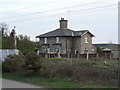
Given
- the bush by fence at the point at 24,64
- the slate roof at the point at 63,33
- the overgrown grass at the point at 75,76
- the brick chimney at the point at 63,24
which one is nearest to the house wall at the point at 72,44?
the slate roof at the point at 63,33

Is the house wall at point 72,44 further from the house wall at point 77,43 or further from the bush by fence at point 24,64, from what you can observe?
the bush by fence at point 24,64

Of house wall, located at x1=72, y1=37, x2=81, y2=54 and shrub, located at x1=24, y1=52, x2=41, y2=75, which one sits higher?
house wall, located at x1=72, y1=37, x2=81, y2=54

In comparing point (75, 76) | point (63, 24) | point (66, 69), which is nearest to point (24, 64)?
point (66, 69)

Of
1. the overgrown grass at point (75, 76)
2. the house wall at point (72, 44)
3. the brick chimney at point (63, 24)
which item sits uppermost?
the brick chimney at point (63, 24)

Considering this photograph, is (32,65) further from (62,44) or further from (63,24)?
(63,24)

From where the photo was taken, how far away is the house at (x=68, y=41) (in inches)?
2717

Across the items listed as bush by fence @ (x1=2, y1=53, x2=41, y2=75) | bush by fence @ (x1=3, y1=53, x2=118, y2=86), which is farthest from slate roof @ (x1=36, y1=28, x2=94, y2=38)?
bush by fence @ (x1=3, y1=53, x2=118, y2=86)

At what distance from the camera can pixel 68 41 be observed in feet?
230

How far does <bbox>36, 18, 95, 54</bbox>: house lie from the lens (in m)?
69.0

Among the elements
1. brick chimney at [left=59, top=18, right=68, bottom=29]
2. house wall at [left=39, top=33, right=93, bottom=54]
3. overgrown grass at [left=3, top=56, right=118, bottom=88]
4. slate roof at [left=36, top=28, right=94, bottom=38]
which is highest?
brick chimney at [left=59, top=18, right=68, bottom=29]

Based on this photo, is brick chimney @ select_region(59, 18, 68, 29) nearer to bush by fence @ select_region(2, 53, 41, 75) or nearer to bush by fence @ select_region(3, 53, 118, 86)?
bush by fence @ select_region(2, 53, 41, 75)

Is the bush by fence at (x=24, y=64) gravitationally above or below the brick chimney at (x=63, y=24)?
below

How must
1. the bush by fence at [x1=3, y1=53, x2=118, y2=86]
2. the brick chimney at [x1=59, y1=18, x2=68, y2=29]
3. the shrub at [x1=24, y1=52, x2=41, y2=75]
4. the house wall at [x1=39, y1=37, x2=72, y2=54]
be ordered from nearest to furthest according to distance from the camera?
1. the bush by fence at [x1=3, y1=53, x2=118, y2=86]
2. the shrub at [x1=24, y1=52, x2=41, y2=75]
3. the house wall at [x1=39, y1=37, x2=72, y2=54]
4. the brick chimney at [x1=59, y1=18, x2=68, y2=29]

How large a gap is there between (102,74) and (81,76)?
1686 millimetres
